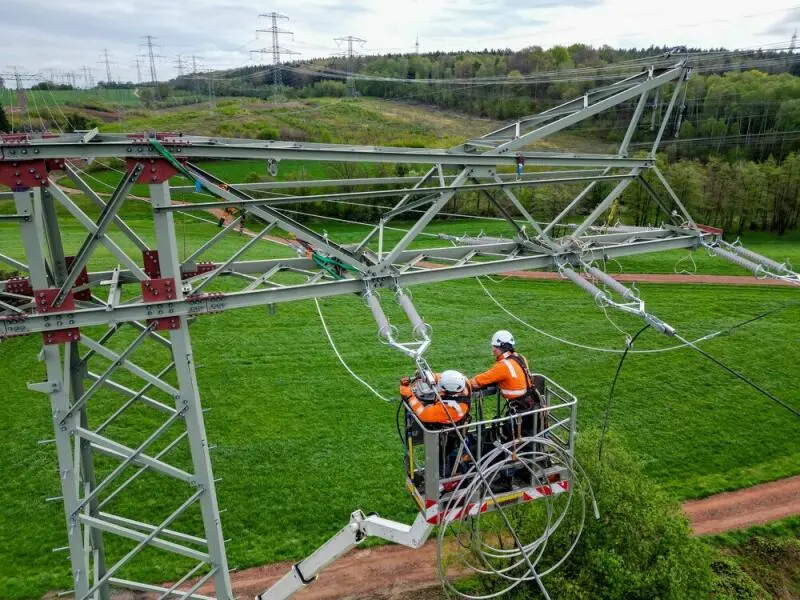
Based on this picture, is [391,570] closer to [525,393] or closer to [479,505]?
[479,505]

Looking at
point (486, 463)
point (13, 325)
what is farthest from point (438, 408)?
point (13, 325)

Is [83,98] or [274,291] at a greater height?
[83,98]

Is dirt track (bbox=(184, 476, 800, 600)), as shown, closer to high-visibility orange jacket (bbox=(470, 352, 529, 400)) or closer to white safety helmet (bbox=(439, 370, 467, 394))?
high-visibility orange jacket (bbox=(470, 352, 529, 400))

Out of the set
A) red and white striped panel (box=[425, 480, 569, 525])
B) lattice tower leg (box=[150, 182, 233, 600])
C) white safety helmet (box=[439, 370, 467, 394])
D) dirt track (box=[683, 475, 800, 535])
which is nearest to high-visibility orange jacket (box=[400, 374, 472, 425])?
white safety helmet (box=[439, 370, 467, 394])

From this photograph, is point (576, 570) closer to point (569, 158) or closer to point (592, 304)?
point (569, 158)

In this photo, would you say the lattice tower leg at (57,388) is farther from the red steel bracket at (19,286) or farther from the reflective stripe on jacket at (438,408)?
the reflective stripe on jacket at (438,408)

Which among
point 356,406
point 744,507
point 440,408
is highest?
point 440,408

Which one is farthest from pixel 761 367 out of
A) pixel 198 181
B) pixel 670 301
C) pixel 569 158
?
pixel 198 181
